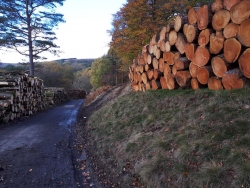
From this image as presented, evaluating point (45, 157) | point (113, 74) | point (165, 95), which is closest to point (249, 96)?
point (165, 95)

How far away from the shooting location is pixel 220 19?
4.62 m

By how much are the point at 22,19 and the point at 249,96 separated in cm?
1995

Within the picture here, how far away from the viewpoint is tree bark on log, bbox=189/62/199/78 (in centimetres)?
549

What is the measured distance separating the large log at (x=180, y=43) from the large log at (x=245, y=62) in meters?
1.96

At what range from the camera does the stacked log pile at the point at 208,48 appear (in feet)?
13.9

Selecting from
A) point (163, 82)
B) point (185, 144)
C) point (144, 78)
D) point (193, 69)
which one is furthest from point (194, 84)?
point (144, 78)

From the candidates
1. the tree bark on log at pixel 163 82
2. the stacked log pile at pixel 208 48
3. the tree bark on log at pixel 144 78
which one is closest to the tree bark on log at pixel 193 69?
the stacked log pile at pixel 208 48

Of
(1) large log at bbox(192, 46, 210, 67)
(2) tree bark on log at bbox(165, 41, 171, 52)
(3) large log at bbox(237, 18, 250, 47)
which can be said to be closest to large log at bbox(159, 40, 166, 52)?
(2) tree bark on log at bbox(165, 41, 171, 52)

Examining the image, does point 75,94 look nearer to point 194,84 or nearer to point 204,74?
point 194,84

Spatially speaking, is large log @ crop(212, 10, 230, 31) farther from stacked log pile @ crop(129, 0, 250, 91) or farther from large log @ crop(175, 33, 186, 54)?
large log @ crop(175, 33, 186, 54)

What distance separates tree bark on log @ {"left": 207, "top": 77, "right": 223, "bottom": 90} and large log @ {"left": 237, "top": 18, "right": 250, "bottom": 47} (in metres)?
1.05

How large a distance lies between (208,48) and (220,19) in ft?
2.30

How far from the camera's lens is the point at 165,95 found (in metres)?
6.36

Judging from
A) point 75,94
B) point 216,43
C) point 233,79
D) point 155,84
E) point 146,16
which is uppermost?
point 146,16
